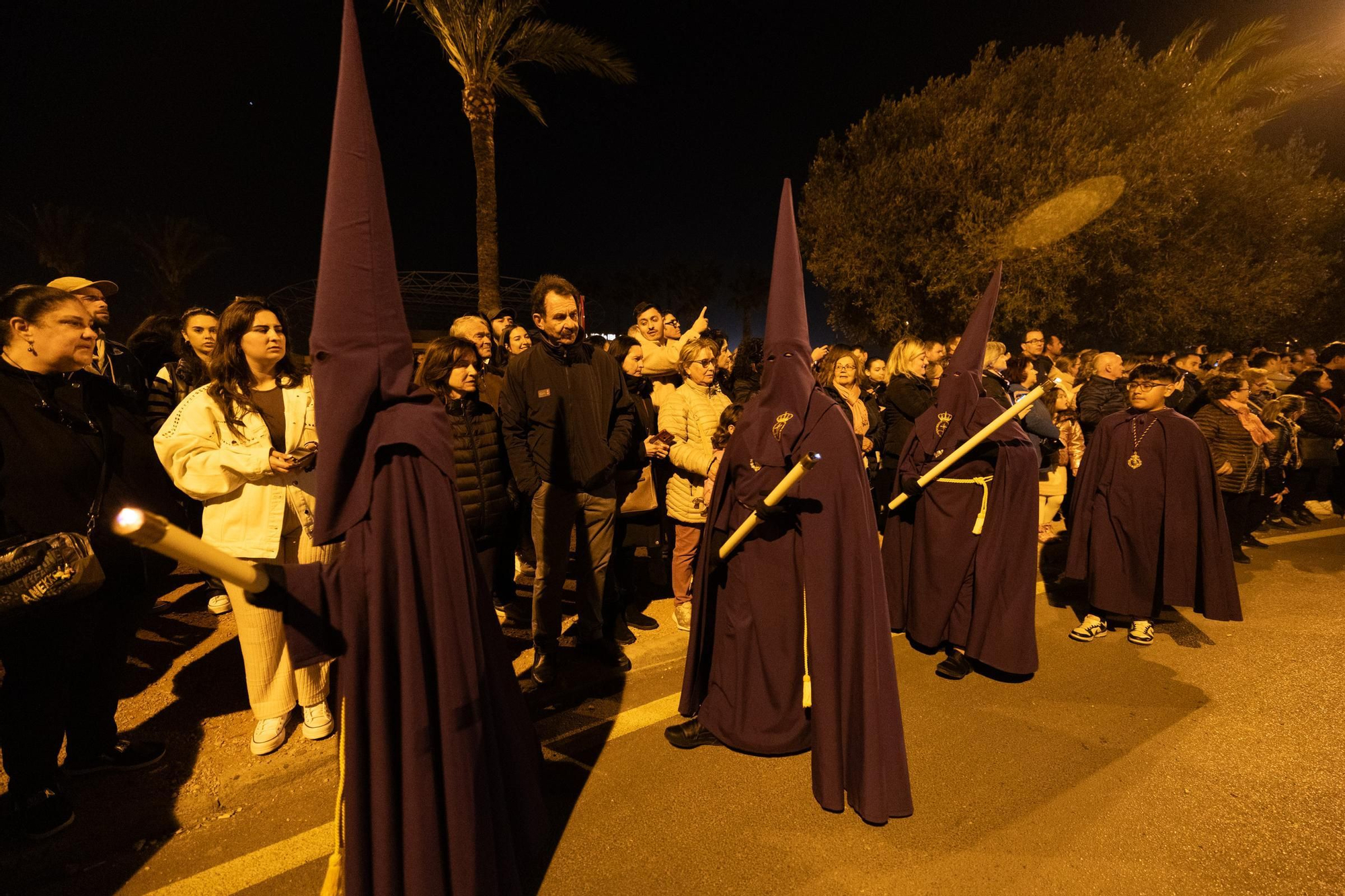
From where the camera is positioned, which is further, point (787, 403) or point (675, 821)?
point (787, 403)

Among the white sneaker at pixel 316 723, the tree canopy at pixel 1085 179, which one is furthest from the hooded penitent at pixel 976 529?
the tree canopy at pixel 1085 179

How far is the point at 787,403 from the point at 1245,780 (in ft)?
9.84

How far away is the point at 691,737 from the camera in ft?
11.1

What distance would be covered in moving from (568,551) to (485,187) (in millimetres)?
10111

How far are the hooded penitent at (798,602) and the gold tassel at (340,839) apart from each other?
1811 millimetres

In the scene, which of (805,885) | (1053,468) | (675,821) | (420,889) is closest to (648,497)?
(675,821)

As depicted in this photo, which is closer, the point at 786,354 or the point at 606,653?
the point at 786,354

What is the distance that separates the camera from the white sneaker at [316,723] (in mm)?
3422

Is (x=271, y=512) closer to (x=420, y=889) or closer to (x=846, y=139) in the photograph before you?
(x=420, y=889)

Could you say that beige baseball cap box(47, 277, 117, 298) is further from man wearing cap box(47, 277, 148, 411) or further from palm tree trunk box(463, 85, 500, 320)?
palm tree trunk box(463, 85, 500, 320)

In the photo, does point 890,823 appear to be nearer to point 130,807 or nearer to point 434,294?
point 130,807

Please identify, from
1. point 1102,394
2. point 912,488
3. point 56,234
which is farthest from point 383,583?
point 56,234

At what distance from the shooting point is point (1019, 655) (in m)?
4.06

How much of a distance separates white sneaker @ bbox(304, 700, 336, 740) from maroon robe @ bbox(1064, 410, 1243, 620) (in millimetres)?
5377
